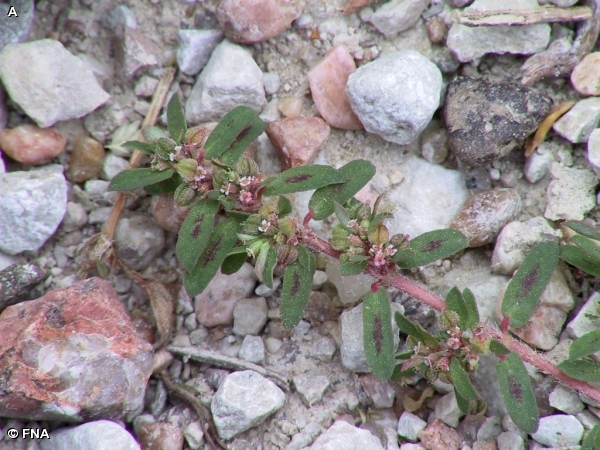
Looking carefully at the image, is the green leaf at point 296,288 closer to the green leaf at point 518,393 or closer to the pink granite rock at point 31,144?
the green leaf at point 518,393

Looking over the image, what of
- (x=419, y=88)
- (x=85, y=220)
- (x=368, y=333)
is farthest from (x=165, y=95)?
(x=368, y=333)

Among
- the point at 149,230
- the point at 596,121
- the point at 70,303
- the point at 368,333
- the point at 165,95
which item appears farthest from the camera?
the point at 165,95

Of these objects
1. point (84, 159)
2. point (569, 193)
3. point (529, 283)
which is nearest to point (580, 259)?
point (529, 283)

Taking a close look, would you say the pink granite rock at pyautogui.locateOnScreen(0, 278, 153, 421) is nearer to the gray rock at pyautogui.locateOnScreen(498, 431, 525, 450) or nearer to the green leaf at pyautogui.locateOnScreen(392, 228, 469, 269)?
the green leaf at pyautogui.locateOnScreen(392, 228, 469, 269)

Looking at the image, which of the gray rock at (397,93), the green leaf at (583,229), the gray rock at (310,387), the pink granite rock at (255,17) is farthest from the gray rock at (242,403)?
the pink granite rock at (255,17)

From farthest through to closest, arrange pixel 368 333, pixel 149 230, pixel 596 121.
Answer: pixel 149 230 < pixel 596 121 < pixel 368 333

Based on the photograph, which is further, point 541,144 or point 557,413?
point 541,144

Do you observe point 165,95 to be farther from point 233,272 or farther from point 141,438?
point 141,438

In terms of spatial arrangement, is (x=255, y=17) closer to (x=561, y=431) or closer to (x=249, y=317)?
(x=249, y=317)
